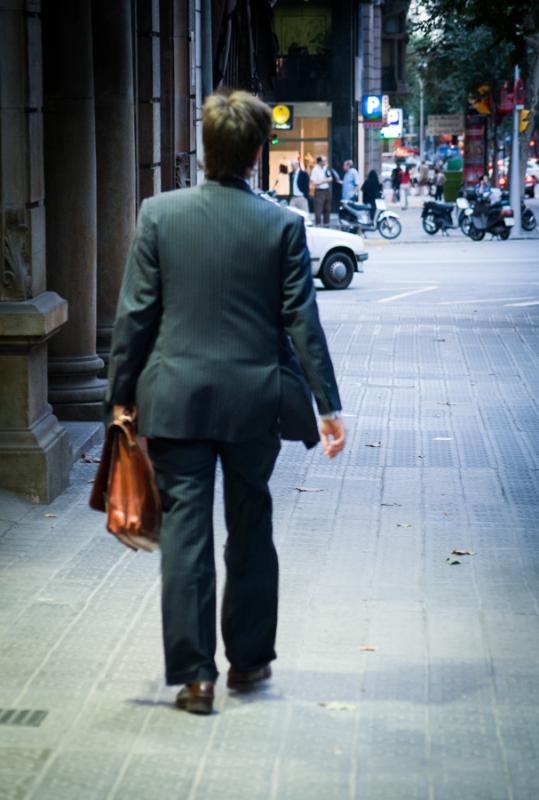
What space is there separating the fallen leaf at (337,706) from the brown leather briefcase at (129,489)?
2.39 ft

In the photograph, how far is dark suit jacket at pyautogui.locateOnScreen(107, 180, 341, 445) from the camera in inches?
192

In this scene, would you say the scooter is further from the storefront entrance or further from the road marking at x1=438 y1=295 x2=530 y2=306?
the road marking at x1=438 y1=295 x2=530 y2=306

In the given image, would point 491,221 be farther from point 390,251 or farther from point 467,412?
point 467,412

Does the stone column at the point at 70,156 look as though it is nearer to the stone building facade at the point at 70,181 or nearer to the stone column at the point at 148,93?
the stone building facade at the point at 70,181

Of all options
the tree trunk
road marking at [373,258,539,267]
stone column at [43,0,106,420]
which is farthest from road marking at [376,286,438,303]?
the tree trunk

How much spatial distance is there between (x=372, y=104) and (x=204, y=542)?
4520 centimetres

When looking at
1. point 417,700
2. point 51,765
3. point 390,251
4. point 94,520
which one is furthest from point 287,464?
point 390,251

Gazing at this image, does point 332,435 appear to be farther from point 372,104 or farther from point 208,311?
point 372,104

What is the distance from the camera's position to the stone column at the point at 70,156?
33.0 feet

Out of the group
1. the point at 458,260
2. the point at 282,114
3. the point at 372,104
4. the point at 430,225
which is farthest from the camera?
the point at 372,104

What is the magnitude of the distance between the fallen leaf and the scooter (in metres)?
30.5

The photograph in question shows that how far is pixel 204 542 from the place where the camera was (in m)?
4.95

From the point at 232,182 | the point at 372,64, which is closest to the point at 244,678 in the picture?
the point at 232,182

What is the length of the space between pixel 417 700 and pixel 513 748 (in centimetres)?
51
